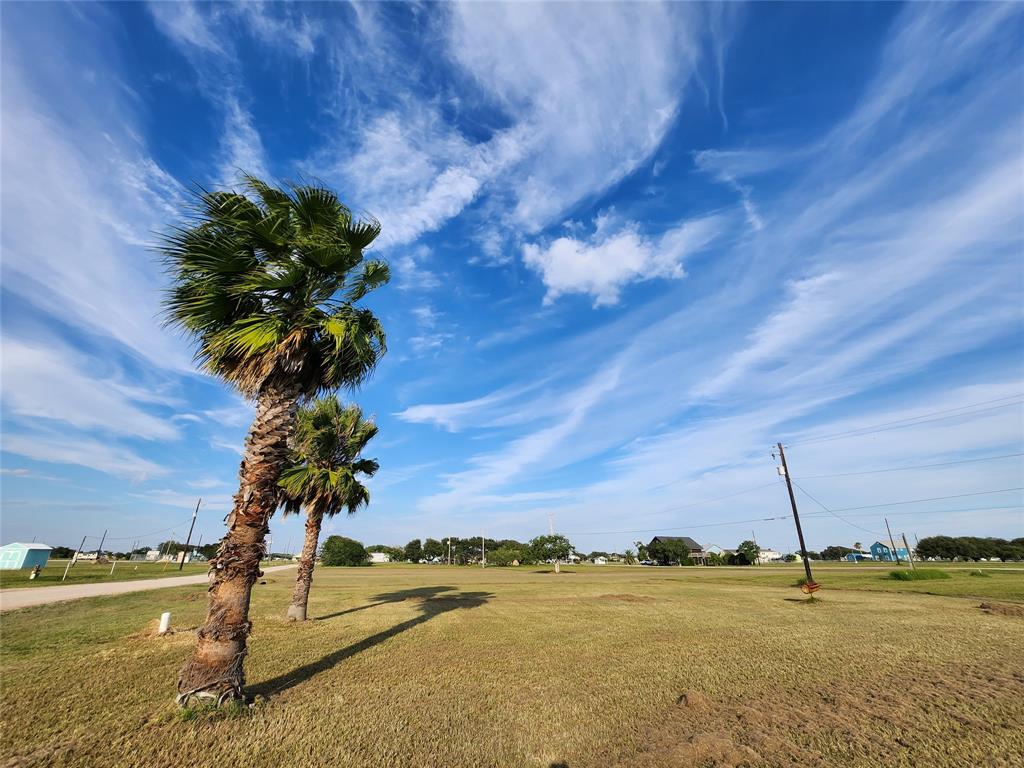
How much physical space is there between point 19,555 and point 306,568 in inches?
2363

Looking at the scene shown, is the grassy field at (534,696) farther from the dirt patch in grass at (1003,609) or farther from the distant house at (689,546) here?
the distant house at (689,546)

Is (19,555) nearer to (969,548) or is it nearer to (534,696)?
(534,696)

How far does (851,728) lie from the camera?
5.92m

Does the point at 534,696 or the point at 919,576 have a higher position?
the point at 919,576

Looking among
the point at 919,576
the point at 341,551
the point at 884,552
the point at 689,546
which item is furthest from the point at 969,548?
the point at 341,551

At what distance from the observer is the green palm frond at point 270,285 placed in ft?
25.8

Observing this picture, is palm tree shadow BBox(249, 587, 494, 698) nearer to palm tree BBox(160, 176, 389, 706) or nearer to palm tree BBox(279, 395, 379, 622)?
palm tree BBox(160, 176, 389, 706)

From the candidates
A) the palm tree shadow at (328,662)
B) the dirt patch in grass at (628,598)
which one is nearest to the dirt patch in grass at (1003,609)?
the dirt patch in grass at (628,598)

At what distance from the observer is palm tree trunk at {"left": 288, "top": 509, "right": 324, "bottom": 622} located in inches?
615

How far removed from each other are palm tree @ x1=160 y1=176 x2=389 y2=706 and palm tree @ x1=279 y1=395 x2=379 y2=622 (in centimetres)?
770

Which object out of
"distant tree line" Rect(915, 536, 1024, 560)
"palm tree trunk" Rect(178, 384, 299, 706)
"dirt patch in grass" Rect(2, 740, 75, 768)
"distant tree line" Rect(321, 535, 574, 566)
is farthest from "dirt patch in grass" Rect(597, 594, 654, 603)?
"distant tree line" Rect(915, 536, 1024, 560)

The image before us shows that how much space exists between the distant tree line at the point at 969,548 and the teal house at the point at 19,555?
207927mm

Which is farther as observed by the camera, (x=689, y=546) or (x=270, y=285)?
(x=689, y=546)

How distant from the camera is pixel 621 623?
51.2ft
